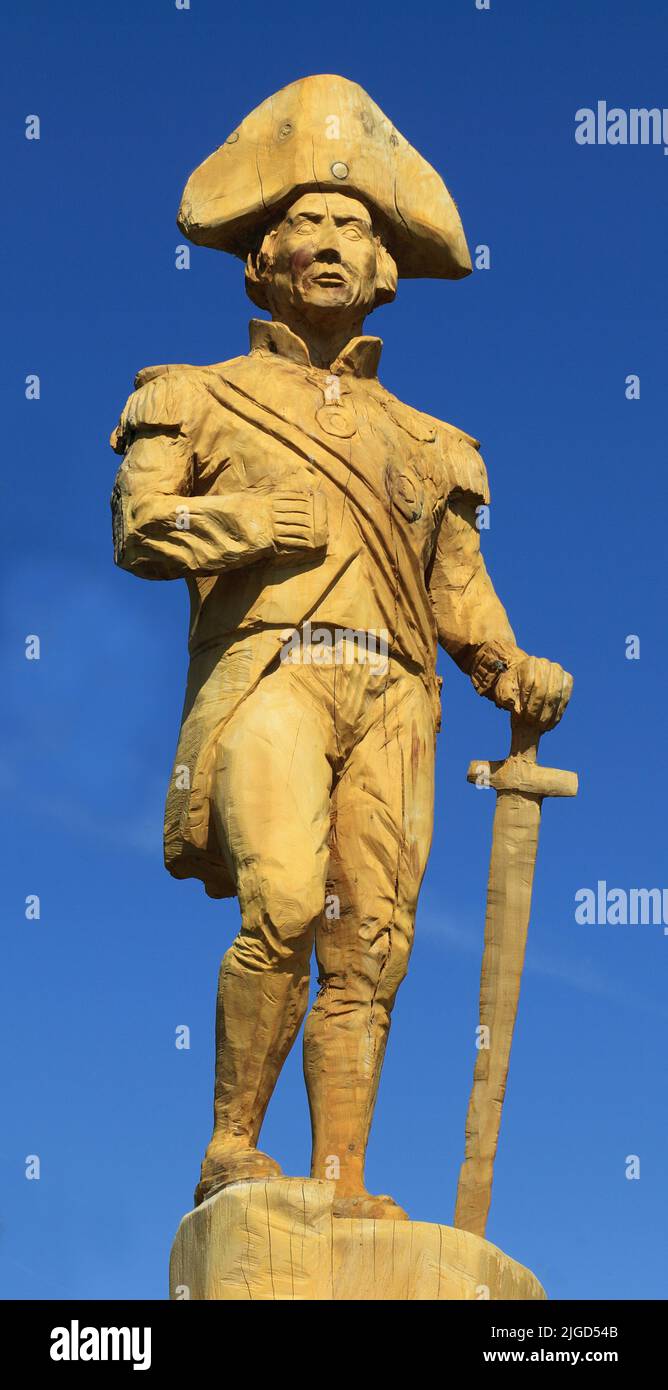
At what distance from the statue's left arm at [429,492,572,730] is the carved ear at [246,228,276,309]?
1.17 m

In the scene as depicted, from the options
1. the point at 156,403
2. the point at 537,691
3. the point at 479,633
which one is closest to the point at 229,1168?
the point at 537,691

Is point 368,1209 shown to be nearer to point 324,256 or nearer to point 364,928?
point 364,928

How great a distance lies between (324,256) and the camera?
35.6ft

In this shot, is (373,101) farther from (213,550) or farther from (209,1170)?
(209,1170)

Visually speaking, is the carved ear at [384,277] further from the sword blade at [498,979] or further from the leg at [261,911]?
the sword blade at [498,979]

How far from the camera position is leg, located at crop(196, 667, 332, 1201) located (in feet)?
32.6

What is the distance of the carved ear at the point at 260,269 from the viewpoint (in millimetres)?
11031

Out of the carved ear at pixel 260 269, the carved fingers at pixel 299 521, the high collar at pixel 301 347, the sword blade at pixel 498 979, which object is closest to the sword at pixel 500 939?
the sword blade at pixel 498 979

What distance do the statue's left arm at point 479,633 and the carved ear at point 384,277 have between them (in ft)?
2.87

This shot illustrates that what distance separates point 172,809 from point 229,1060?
3.45 feet

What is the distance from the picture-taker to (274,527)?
A: 10.4m

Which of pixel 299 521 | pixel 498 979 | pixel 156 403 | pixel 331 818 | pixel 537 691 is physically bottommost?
pixel 498 979

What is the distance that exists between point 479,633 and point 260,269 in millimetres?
1768

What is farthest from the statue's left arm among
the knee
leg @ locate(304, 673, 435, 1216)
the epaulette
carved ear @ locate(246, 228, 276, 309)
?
the knee
